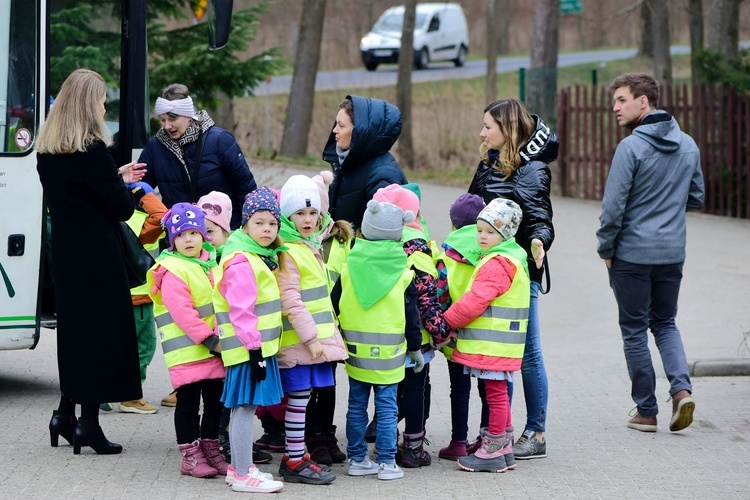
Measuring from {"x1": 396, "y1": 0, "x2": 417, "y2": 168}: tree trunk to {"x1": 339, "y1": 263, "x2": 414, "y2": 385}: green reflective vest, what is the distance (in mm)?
17082

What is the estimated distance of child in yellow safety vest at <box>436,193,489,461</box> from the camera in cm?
621

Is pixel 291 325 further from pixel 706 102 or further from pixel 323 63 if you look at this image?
pixel 323 63

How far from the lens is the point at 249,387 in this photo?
5.60 metres

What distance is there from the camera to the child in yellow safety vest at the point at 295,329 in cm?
577

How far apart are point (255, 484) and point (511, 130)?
2.33 metres

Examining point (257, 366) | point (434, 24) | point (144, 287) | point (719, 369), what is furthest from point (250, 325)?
point (434, 24)

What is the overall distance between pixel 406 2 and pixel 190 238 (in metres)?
18.1

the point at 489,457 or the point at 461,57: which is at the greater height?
the point at 461,57

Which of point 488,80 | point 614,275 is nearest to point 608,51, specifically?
point 488,80

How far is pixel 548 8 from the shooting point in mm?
22188

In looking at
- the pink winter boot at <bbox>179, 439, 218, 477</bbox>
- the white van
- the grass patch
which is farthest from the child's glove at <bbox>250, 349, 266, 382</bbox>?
the white van

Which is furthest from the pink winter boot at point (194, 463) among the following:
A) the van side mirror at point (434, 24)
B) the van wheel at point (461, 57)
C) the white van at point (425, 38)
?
the van wheel at point (461, 57)

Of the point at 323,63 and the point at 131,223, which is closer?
the point at 131,223

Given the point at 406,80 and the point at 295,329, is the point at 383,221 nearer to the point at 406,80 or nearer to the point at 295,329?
the point at 295,329
